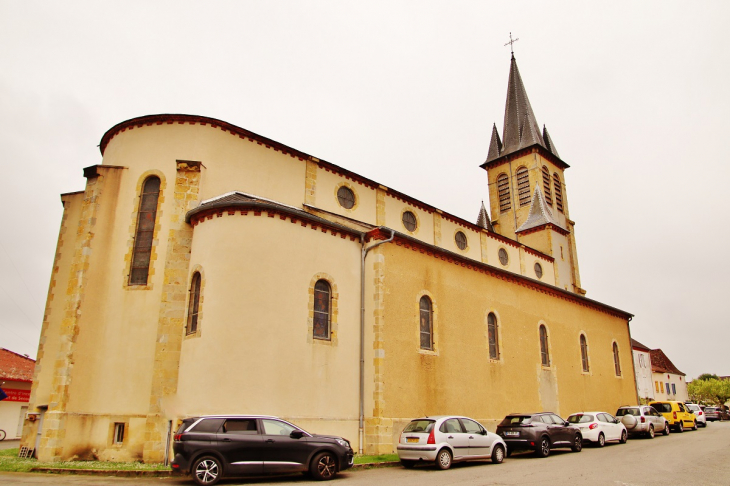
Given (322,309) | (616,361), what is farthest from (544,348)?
(322,309)

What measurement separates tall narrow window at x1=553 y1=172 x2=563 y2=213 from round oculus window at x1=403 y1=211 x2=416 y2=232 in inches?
725

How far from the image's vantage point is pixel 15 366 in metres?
31.0

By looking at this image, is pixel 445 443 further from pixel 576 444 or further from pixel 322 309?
pixel 576 444

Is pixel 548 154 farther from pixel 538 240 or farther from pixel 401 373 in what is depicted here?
pixel 401 373

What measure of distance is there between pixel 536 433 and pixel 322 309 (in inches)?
297

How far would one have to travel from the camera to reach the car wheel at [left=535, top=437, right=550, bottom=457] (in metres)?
16.2

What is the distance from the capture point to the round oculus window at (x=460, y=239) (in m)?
26.5

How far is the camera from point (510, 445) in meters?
16.5

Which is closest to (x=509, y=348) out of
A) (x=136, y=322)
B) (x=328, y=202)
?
(x=328, y=202)

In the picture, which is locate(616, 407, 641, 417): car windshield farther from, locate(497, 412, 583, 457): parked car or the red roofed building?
the red roofed building

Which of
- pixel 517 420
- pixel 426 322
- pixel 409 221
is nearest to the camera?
pixel 517 420

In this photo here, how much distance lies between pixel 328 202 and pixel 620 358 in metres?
20.5

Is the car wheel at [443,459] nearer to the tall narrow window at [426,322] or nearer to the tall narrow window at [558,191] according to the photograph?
the tall narrow window at [426,322]

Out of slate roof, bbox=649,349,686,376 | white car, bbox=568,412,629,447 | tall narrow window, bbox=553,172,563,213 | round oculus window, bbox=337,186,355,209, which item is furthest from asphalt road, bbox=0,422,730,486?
slate roof, bbox=649,349,686,376
